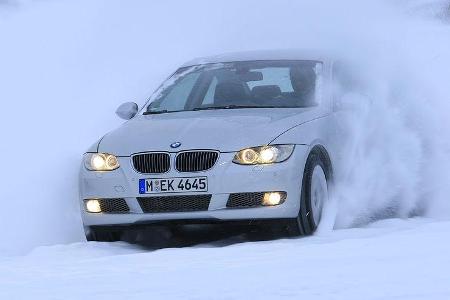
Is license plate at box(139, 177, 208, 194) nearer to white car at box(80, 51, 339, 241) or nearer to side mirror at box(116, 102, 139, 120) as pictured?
white car at box(80, 51, 339, 241)

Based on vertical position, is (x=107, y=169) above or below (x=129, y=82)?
above

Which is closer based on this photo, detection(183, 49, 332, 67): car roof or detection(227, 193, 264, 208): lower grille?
detection(227, 193, 264, 208): lower grille

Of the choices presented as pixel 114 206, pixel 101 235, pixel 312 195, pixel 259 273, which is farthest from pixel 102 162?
pixel 259 273

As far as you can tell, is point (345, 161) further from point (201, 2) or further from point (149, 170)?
point (201, 2)

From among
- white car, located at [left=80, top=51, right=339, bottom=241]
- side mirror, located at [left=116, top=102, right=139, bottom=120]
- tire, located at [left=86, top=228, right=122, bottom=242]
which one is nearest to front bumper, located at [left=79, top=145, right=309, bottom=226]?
white car, located at [left=80, top=51, right=339, bottom=241]

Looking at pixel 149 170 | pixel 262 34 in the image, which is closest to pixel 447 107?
pixel 149 170

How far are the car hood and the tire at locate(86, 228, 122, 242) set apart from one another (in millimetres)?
569

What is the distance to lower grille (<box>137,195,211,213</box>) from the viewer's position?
7191mm

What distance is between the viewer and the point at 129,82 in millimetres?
15234

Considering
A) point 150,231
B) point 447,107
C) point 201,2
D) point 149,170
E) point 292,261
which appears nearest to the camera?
point 292,261

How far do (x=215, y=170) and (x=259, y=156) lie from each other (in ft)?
1.01

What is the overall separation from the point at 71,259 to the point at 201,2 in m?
12.4

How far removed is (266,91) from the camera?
8500mm

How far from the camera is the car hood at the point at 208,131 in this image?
23.9 feet
